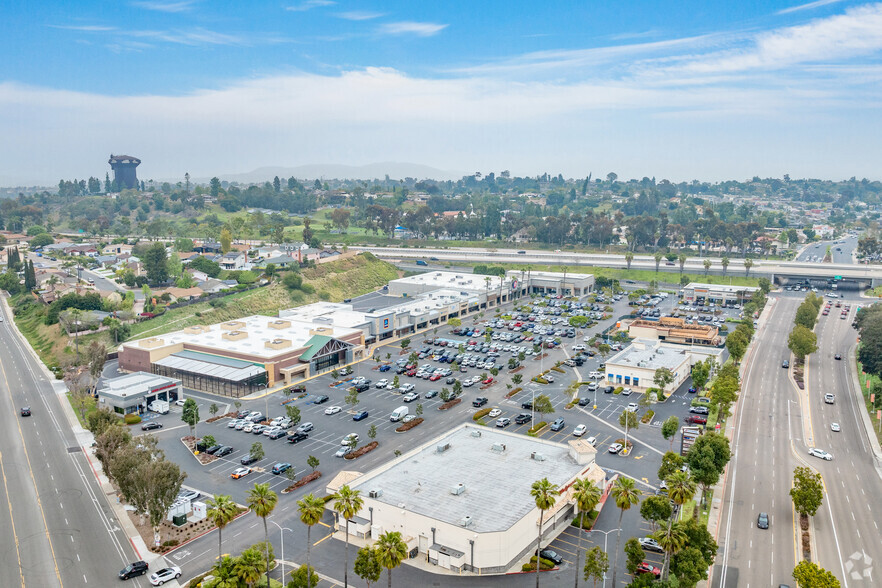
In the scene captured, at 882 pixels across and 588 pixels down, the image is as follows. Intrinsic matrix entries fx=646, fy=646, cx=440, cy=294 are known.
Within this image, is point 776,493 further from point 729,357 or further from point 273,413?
point 273,413

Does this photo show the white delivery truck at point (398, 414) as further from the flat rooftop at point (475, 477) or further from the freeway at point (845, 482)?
the freeway at point (845, 482)

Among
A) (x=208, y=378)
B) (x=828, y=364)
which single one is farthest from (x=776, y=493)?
(x=208, y=378)

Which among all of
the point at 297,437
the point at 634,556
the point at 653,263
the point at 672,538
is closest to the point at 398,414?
the point at 297,437

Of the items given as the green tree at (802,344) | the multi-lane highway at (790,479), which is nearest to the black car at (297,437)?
the multi-lane highway at (790,479)

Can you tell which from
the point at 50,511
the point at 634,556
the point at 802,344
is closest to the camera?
the point at 634,556

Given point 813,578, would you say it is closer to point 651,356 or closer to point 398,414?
point 398,414

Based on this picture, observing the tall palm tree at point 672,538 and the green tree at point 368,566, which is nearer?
the tall palm tree at point 672,538
